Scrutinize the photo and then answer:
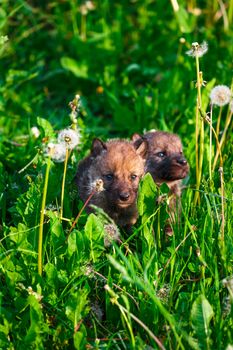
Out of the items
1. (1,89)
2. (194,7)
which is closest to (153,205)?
(1,89)

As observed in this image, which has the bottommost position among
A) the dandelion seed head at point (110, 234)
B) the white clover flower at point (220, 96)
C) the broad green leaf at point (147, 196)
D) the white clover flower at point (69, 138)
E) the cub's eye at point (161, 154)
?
the dandelion seed head at point (110, 234)

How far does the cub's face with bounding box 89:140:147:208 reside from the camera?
4.82 m

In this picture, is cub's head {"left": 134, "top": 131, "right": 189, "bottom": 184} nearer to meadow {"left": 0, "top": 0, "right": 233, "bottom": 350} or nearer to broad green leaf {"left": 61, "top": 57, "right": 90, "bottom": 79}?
meadow {"left": 0, "top": 0, "right": 233, "bottom": 350}

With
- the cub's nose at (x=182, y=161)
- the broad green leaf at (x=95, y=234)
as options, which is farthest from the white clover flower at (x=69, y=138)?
the cub's nose at (x=182, y=161)

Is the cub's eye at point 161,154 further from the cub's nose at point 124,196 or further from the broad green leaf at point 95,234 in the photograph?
the broad green leaf at point 95,234

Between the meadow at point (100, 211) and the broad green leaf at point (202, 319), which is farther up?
the meadow at point (100, 211)

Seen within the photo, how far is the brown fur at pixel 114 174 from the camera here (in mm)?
4875

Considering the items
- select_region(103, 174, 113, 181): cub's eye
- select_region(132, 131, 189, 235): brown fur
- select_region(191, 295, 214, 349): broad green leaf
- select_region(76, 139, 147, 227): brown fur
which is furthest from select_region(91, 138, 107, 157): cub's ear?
select_region(191, 295, 214, 349): broad green leaf

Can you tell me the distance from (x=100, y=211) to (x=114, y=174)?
1.62 meters

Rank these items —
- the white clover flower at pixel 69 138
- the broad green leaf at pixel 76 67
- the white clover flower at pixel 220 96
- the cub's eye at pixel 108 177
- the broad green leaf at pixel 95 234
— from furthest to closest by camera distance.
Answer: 1. the broad green leaf at pixel 76 67
2. the cub's eye at pixel 108 177
3. the white clover flower at pixel 220 96
4. the broad green leaf at pixel 95 234
5. the white clover flower at pixel 69 138

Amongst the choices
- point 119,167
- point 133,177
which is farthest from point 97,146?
point 133,177

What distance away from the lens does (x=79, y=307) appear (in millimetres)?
3543

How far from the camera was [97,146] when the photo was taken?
5.05 m

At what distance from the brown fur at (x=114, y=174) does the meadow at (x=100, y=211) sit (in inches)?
5.0
